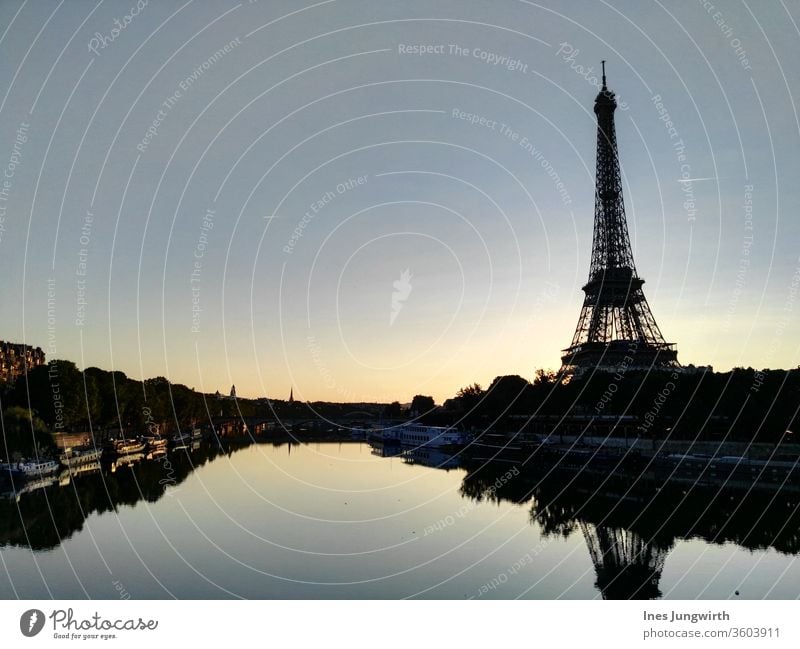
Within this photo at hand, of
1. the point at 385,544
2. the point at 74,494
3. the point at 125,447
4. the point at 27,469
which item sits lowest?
the point at 385,544

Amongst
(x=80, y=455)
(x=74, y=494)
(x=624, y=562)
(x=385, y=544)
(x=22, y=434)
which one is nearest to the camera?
(x=624, y=562)

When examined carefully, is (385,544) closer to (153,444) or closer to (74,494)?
(74,494)

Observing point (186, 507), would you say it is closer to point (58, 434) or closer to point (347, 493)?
point (347, 493)

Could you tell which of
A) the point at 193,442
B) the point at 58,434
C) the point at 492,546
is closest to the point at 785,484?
the point at 492,546

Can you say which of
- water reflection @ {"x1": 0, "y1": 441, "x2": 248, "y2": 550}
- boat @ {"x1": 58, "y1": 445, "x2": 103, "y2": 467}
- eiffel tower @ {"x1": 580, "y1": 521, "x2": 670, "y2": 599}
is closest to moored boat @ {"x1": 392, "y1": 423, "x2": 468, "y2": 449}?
water reflection @ {"x1": 0, "y1": 441, "x2": 248, "y2": 550}

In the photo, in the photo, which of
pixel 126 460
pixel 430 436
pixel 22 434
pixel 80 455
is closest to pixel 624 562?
pixel 22 434

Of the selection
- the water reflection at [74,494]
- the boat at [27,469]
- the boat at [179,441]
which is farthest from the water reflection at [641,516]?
the boat at [179,441]

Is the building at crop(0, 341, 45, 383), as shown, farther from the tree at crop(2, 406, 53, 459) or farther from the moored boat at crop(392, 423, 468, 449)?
the tree at crop(2, 406, 53, 459)
